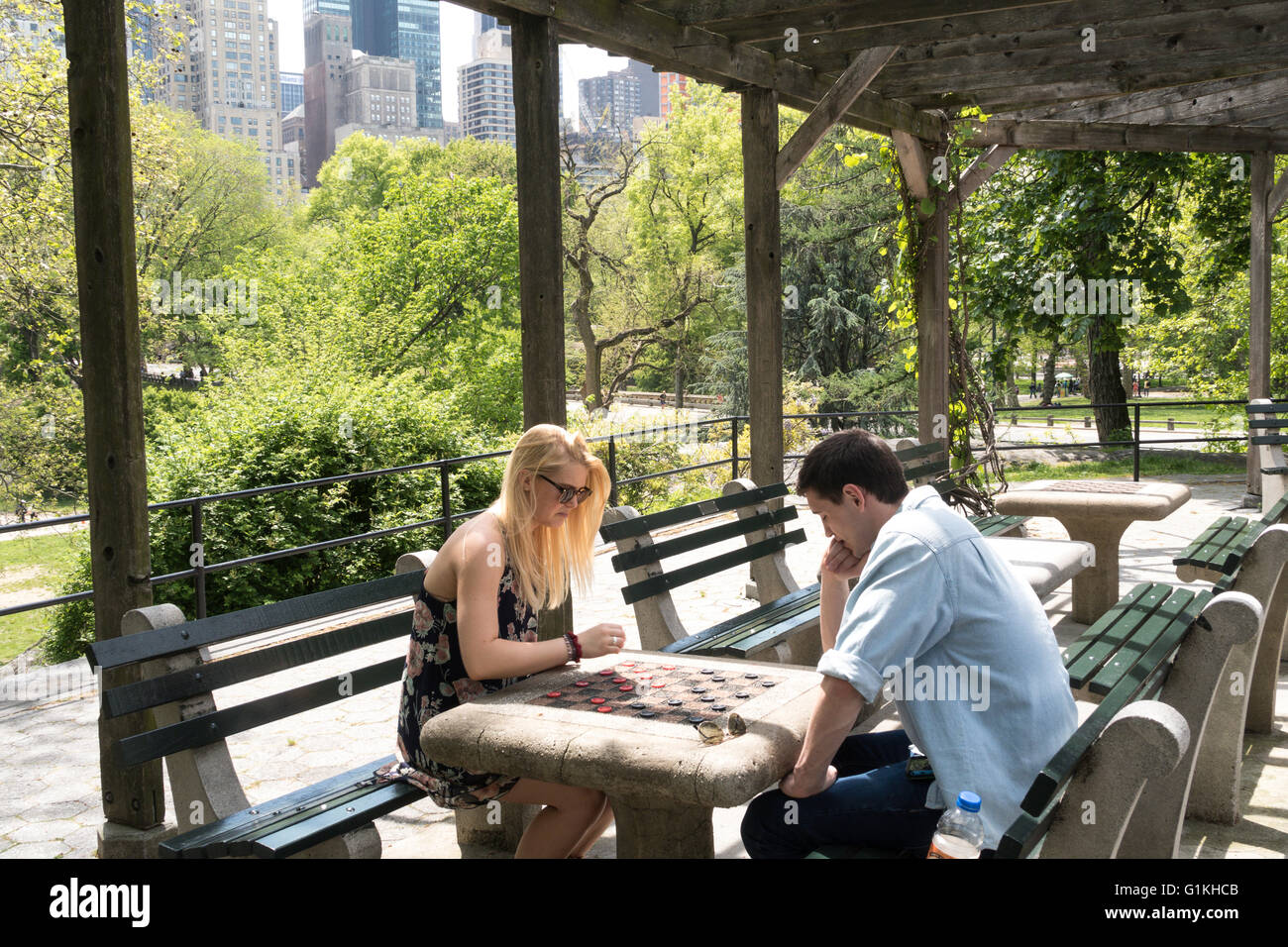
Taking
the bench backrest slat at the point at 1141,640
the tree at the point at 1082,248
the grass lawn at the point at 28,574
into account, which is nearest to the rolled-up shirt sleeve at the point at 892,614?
the bench backrest slat at the point at 1141,640

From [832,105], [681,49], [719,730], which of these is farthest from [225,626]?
[832,105]

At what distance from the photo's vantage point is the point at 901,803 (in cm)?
266

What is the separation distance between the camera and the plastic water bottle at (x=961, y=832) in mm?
2248

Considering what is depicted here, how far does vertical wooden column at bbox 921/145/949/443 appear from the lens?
9180 millimetres

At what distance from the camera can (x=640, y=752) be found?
241cm

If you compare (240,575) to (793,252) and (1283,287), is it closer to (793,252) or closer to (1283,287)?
(1283,287)

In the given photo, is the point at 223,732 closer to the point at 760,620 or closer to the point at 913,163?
the point at 760,620

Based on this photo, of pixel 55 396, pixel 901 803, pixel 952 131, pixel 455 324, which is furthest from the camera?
pixel 455 324

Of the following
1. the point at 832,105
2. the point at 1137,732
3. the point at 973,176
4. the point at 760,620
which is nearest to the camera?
the point at 1137,732

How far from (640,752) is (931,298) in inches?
293

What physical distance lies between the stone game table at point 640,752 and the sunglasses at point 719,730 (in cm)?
2
